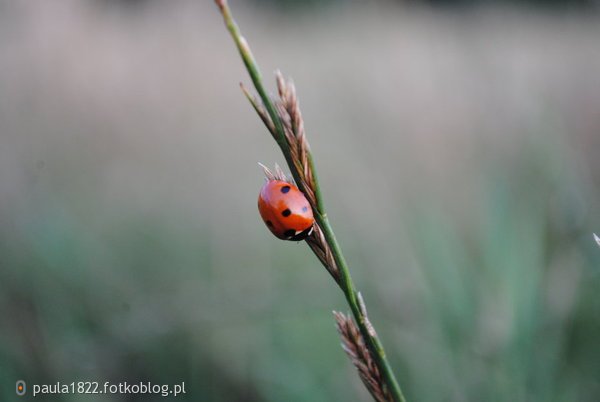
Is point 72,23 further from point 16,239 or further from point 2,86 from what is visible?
point 16,239

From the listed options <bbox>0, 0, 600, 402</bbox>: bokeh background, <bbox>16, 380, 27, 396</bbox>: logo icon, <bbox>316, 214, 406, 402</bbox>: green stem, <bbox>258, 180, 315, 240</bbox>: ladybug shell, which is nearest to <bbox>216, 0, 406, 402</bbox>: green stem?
<bbox>316, 214, 406, 402</bbox>: green stem

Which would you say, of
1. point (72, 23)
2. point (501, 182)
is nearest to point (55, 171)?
point (72, 23)

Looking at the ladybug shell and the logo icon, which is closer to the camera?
the ladybug shell

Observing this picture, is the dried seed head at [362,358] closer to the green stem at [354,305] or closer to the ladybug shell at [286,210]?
the green stem at [354,305]

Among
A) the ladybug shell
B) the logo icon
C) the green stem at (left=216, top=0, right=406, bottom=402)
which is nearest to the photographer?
the green stem at (left=216, top=0, right=406, bottom=402)

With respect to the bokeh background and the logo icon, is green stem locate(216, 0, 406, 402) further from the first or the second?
the logo icon

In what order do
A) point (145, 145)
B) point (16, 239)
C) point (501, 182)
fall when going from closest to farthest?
point (501, 182)
point (16, 239)
point (145, 145)

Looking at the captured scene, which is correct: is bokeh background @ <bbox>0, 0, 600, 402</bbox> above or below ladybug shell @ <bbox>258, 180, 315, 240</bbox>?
below
